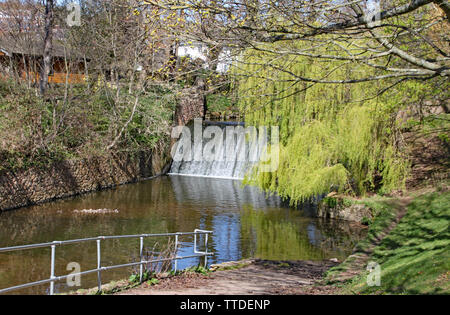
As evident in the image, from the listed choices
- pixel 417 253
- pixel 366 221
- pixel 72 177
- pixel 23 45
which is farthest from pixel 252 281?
pixel 23 45

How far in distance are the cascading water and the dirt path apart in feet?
57.9

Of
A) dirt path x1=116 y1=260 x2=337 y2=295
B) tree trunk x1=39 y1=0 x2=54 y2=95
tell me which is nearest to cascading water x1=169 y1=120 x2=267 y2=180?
tree trunk x1=39 y1=0 x2=54 y2=95

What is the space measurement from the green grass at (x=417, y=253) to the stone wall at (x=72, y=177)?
43.3ft

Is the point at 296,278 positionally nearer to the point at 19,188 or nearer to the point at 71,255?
the point at 71,255

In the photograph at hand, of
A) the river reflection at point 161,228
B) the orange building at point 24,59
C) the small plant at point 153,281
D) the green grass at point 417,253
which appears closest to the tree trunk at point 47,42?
the orange building at point 24,59

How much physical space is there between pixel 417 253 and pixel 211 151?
23.3 metres

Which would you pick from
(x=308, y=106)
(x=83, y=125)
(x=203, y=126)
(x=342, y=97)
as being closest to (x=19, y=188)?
(x=83, y=125)

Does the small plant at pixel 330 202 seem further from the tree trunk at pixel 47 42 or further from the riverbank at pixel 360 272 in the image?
the tree trunk at pixel 47 42

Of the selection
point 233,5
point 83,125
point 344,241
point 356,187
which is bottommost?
point 344,241

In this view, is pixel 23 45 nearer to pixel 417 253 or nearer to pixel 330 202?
pixel 330 202

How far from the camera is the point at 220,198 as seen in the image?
2225 cm

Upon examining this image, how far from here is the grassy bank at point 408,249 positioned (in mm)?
6863

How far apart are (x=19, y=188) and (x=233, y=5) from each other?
47.4 feet
